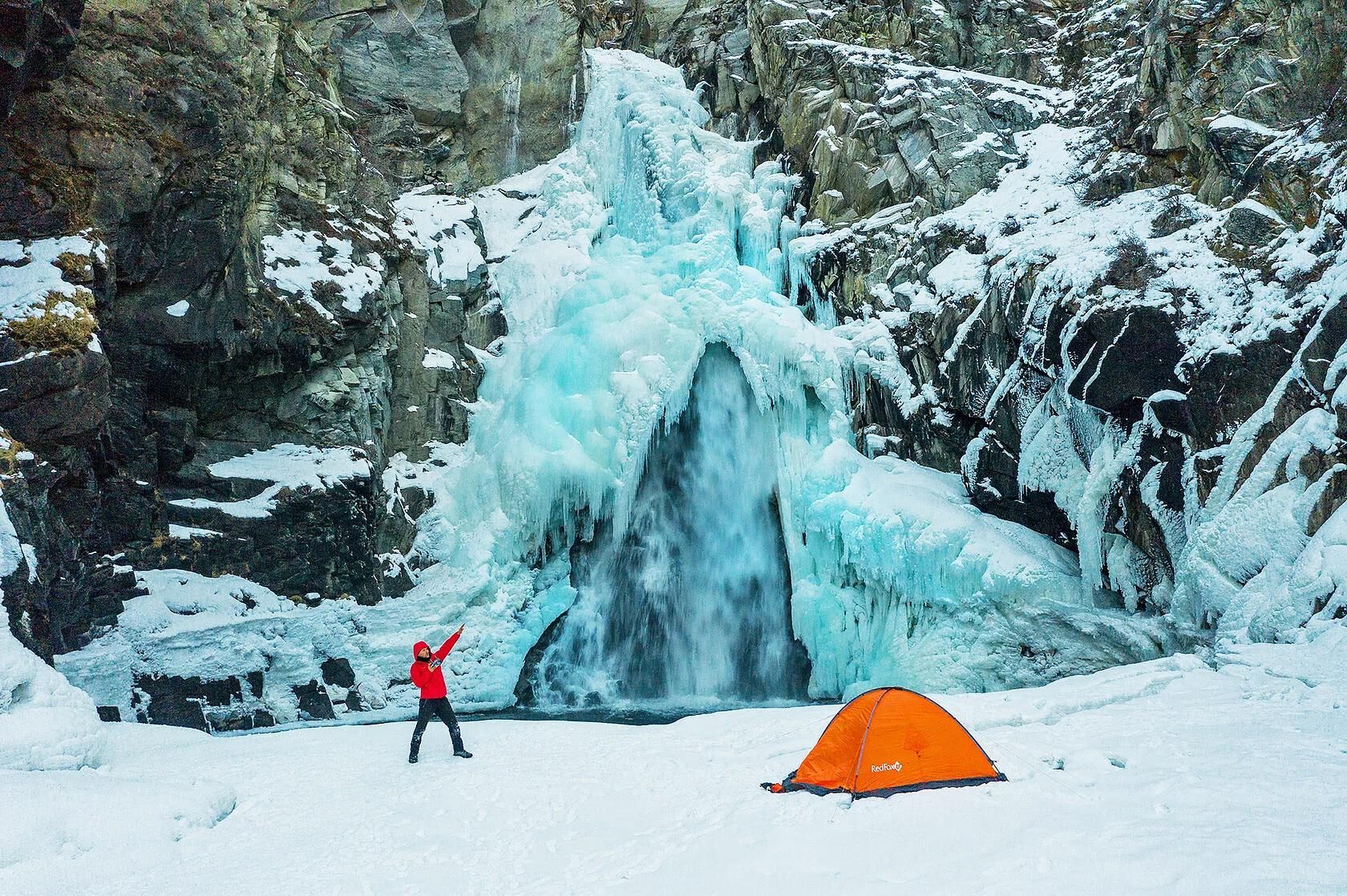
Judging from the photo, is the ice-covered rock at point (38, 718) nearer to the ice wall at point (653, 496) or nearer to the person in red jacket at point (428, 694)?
the person in red jacket at point (428, 694)

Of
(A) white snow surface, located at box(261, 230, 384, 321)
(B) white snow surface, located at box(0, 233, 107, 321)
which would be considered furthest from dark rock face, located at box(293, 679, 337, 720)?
(B) white snow surface, located at box(0, 233, 107, 321)

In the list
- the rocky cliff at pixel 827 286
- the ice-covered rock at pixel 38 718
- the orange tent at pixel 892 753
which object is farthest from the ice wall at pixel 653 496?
the orange tent at pixel 892 753

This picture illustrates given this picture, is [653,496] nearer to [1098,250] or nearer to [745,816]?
[1098,250]

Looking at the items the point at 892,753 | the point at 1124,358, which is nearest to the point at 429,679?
the point at 892,753

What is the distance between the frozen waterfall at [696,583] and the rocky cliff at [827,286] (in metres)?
2.67

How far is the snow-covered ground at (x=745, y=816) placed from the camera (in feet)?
14.1

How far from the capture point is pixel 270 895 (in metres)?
4.62

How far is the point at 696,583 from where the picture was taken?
667 inches

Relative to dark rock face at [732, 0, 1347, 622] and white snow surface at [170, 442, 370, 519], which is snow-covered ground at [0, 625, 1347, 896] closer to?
dark rock face at [732, 0, 1347, 622]

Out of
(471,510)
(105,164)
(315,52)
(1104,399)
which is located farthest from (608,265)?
(1104,399)

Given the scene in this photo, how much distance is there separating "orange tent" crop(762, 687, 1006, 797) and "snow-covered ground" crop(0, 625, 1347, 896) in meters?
0.14

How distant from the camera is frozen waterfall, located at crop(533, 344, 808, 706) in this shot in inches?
633

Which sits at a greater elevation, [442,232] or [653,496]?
[442,232]

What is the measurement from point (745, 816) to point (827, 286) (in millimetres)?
13866
